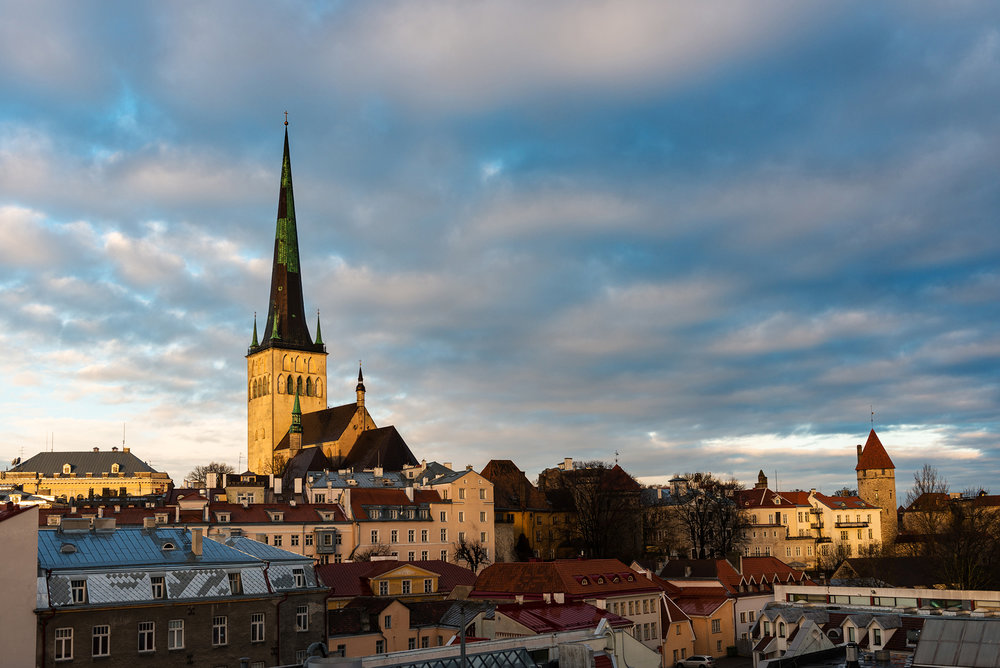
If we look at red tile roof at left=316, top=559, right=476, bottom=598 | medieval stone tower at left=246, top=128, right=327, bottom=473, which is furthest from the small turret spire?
red tile roof at left=316, top=559, right=476, bottom=598

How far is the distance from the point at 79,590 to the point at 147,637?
337cm

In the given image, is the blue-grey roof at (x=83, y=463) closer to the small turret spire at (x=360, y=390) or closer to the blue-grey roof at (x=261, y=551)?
the small turret spire at (x=360, y=390)

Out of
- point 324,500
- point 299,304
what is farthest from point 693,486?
point 299,304

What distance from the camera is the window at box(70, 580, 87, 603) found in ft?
129

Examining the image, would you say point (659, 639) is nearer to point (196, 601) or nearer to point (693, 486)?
point (196, 601)

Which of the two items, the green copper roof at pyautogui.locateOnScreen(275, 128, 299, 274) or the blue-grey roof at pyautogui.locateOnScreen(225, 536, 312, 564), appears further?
the green copper roof at pyautogui.locateOnScreen(275, 128, 299, 274)

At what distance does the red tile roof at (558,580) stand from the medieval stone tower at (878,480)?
8115cm

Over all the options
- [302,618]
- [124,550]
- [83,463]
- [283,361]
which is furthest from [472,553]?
[83,463]

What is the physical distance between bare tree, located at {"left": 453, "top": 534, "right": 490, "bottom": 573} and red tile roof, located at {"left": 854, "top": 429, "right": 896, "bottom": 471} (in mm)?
65525

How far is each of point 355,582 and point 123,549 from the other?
25069 millimetres

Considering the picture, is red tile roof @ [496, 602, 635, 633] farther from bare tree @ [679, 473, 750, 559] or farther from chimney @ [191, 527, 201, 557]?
bare tree @ [679, 473, 750, 559]

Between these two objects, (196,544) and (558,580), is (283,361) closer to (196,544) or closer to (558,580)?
(558,580)

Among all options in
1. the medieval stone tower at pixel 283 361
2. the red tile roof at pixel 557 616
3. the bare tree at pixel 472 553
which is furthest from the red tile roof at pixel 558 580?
the medieval stone tower at pixel 283 361

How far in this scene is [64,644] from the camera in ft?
126
